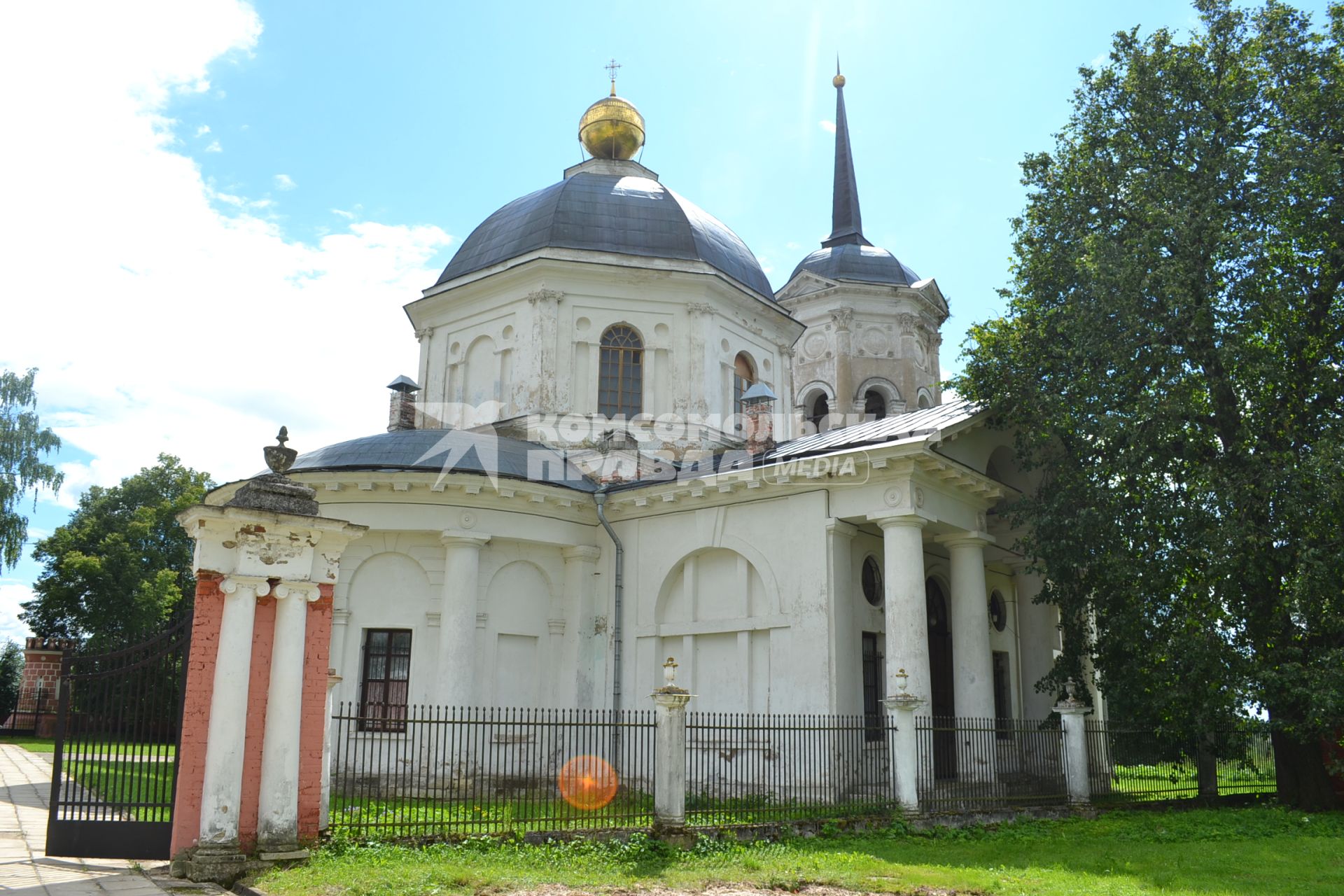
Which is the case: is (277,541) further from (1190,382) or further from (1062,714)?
(1190,382)

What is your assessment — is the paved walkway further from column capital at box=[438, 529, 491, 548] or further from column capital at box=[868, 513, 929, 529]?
column capital at box=[868, 513, 929, 529]

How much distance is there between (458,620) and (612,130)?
13028 millimetres

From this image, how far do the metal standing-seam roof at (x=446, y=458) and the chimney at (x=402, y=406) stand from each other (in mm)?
3049

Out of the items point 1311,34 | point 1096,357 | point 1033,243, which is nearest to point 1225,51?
point 1311,34

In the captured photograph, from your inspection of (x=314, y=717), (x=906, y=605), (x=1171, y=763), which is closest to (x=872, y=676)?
(x=906, y=605)

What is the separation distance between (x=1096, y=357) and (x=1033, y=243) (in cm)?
232

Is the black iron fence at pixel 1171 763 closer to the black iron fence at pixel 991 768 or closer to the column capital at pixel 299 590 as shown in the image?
the black iron fence at pixel 991 768

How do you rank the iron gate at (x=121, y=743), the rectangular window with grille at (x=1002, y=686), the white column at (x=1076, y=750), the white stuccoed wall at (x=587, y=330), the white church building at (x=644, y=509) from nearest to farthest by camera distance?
the iron gate at (x=121, y=743) → the white column at (x=1076, y=750) → the white church building at (x=644, y=509) → the rectangular window with grille at (x=1002, y=686) → the white stuccoed wall at (x=587, y=330)

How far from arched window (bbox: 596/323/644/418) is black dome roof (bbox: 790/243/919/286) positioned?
862cm

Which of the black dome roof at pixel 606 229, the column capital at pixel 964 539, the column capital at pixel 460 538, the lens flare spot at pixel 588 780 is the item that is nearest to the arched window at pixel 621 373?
the black dome roof at pixel 606 229

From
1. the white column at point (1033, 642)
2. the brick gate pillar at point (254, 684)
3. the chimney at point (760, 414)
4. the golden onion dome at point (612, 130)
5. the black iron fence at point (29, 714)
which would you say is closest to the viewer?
the brick gate pillar at point (254, 684)

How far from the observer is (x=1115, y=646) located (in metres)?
Result: 14.4

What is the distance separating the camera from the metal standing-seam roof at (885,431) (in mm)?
14457

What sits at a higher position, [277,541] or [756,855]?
[277,541]
